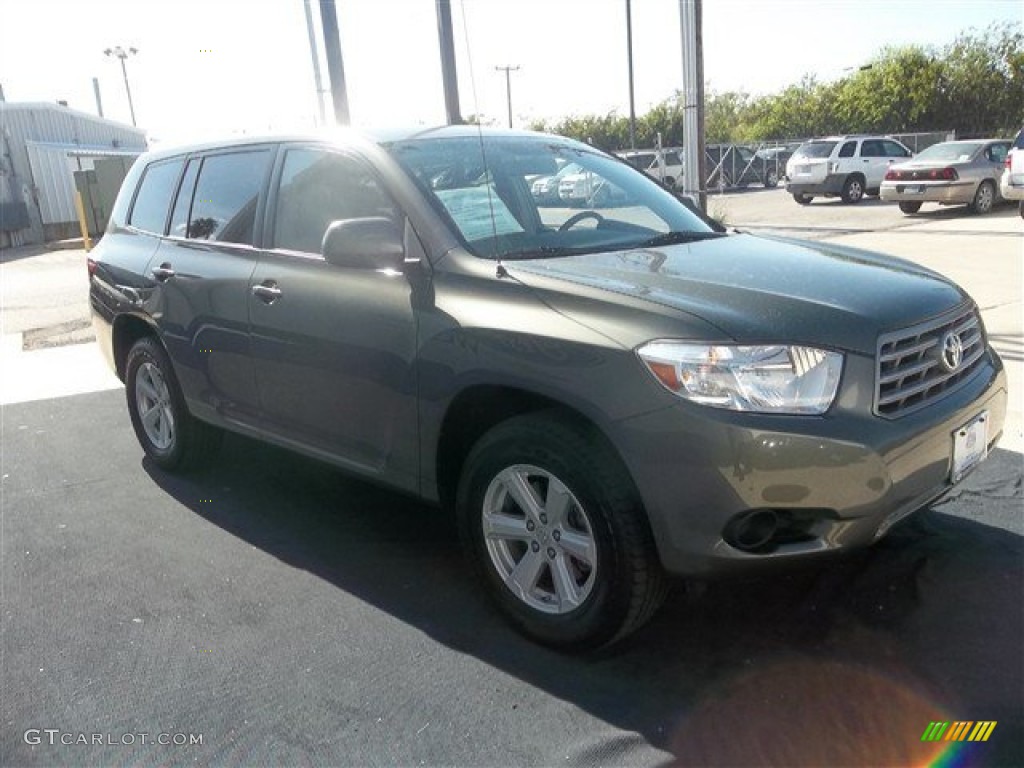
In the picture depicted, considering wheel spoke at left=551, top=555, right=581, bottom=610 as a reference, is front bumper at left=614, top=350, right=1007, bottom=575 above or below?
above

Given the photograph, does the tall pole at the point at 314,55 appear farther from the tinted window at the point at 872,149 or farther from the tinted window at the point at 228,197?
the tinted window at the point at 872,149

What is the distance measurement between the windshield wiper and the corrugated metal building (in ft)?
80.8

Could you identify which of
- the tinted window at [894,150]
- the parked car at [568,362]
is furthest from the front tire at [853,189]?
the parked car at [568,362]

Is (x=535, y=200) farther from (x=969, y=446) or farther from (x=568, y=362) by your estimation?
(x=969, y=446)

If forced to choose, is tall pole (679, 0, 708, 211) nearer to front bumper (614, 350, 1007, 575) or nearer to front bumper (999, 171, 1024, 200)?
front bumper (614, 350, 1007, 575)

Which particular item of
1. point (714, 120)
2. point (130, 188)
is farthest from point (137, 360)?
point (714, 120)

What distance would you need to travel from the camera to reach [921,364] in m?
2.80

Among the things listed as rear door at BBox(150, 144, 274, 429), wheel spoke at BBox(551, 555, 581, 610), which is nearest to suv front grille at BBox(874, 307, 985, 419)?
wheel spoke at BBox(551, 555, 581, 610)

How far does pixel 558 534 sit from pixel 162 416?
289 cm

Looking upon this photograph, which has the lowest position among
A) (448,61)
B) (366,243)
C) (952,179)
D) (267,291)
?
(952,179)

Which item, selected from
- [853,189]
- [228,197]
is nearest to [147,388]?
[228,197]

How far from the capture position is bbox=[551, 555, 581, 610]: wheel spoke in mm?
2928

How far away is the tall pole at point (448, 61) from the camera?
1083cm

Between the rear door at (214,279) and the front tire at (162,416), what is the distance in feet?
0.67
